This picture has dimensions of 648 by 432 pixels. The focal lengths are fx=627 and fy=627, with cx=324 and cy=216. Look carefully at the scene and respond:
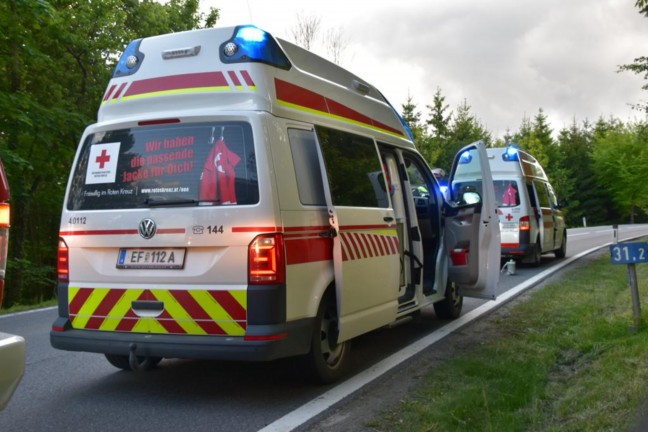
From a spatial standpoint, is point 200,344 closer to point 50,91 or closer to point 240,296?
point 240,296

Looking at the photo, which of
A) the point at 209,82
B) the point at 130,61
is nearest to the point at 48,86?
the point at 130,61

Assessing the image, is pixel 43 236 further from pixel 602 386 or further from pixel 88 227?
pixel 602 386

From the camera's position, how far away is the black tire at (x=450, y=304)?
7.49 meters

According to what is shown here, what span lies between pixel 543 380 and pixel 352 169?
7.43 feet

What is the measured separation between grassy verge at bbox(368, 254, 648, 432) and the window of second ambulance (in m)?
1.57

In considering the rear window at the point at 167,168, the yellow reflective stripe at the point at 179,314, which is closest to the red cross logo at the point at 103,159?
the rear window at the point at 167,168

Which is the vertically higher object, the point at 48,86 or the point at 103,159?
the point at 48,86

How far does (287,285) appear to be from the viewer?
168 inches

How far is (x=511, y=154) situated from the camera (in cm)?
1377

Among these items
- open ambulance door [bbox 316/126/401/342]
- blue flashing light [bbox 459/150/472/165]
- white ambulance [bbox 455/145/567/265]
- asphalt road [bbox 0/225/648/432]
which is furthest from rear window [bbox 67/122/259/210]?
white ambulance [bbox 455/145/567/265]

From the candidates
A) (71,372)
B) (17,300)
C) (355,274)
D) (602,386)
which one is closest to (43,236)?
(17,300)

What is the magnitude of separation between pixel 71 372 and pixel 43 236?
19658mm

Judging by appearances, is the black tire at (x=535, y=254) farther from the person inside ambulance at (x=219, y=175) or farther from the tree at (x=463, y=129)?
the tree at (x=463, y=129)

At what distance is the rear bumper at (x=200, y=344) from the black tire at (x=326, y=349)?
0.17 m
